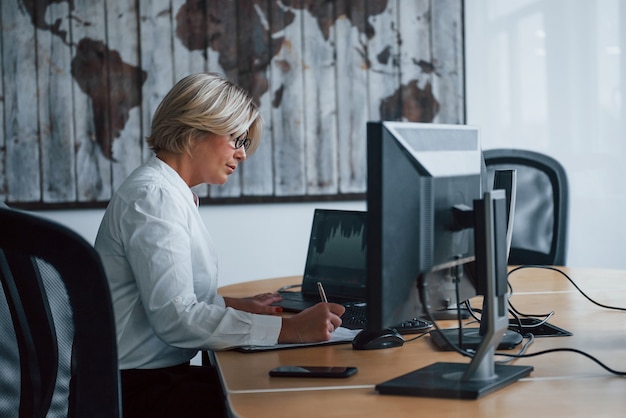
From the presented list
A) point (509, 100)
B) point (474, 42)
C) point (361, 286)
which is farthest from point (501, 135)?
point (361, 286)

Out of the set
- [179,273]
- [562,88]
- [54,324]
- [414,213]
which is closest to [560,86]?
[562,88]

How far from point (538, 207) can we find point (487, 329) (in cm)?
171

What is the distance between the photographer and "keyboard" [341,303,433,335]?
1668 mm

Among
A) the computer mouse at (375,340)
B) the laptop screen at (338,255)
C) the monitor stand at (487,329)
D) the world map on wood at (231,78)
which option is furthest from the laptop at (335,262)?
the world map on wood at (231,78)

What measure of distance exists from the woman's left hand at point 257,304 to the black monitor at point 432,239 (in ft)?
2.13

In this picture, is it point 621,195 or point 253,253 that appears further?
point 621,195

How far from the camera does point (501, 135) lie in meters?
3.70

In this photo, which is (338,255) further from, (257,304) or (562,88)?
(562,88)

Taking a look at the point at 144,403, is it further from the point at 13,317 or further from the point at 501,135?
the point at 501,135

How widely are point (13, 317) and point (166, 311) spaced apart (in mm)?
385

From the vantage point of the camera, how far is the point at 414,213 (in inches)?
46.5

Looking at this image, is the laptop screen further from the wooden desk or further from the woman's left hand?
the wooden desk

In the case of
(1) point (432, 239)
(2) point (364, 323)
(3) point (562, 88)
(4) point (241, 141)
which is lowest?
(2) point (364, 323)

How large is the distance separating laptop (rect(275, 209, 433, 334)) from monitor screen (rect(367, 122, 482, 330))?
69cm
